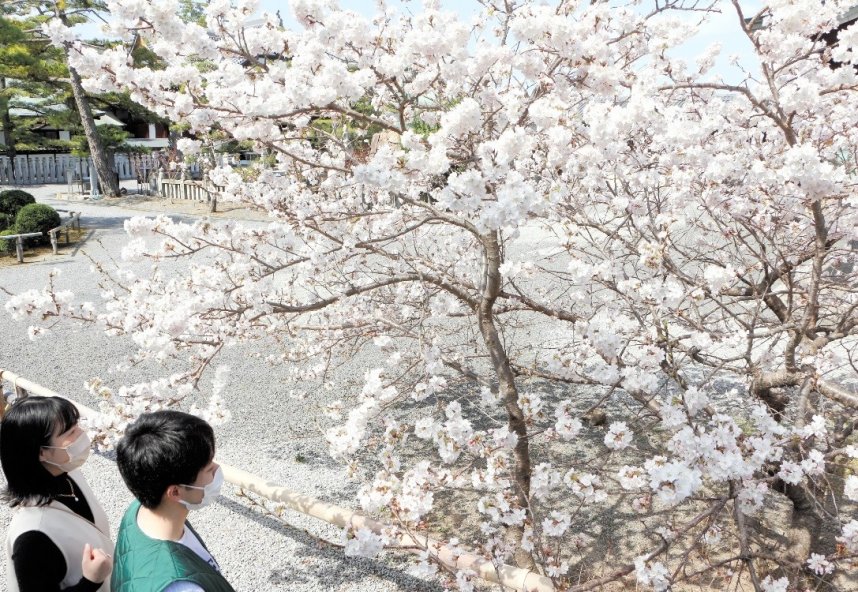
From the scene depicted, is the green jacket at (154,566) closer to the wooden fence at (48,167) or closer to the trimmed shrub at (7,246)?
the trimmed shrub at (7,246)

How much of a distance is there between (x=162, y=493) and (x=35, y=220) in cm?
1218

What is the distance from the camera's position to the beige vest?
1.77 meters

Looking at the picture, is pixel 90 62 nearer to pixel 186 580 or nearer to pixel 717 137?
pixel 186 580

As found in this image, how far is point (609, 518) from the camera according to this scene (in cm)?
369

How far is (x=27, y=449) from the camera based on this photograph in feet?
6.15

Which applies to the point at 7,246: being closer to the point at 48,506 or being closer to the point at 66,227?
the point at 66,227

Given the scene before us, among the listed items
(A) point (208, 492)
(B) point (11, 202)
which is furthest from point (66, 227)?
(A) point (208, 492)

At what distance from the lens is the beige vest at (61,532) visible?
1.77 m

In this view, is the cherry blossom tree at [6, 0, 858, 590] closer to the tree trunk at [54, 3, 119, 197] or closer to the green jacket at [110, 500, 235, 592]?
the green jacket at [110, 500, 235, 592]

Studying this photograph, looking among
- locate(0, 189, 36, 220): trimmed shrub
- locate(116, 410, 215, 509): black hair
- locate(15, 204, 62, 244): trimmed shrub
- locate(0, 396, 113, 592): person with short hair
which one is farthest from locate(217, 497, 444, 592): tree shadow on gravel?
locate(0, 189, 36, 220): trimmed shrub

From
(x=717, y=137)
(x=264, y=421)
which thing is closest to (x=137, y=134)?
(x=264, y=421)

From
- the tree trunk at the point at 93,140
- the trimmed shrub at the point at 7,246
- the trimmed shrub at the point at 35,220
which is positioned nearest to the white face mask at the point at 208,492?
the trimmed shrub at the point at 7,246

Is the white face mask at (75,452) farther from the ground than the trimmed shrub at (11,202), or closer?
farther from the ground

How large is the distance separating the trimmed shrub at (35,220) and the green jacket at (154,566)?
12101 millimetres
